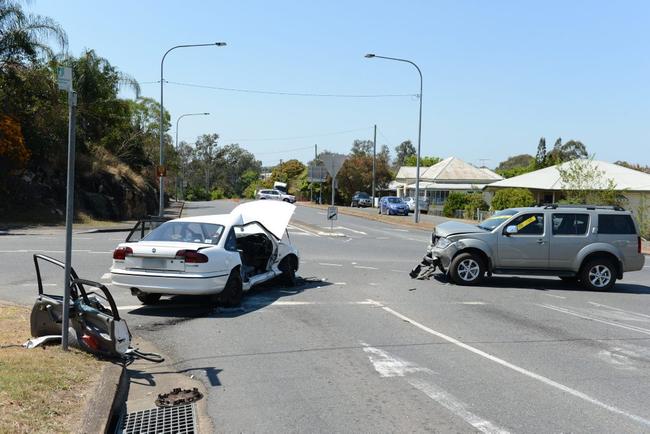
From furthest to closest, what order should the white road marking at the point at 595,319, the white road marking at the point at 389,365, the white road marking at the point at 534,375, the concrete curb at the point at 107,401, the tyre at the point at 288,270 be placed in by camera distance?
1. the tyre at the point at 288,270
2. the white road marking at the point at 595,319
3. the white road marking at the point at 389,365
4. the white road marking at the point at 534,375
5. the concrete curb at the point at 107,401

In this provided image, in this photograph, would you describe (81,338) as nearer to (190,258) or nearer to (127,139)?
(190,258)

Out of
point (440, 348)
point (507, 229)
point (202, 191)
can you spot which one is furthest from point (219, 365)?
point (202, 191)

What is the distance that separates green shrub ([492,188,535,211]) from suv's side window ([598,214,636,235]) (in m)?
28.7

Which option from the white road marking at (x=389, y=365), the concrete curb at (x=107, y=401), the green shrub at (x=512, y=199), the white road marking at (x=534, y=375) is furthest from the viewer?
the green shrub at (x=512, y=199)

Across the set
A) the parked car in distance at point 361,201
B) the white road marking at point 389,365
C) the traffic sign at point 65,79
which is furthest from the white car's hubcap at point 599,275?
the parked car in distance at point 361,201

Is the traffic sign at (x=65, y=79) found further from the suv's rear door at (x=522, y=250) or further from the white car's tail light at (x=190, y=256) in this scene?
the suv's rear door at (x=522, y=250)

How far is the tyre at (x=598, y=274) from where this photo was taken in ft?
45.0

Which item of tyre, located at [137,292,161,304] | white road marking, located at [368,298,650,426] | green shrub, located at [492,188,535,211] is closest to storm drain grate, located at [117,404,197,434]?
white road marking, located at [368,298,650,426]

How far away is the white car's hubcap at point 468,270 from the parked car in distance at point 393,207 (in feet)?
126

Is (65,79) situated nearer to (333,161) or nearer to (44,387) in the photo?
(44,387)

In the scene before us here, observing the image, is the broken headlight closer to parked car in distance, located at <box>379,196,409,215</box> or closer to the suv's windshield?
the suv's windshield

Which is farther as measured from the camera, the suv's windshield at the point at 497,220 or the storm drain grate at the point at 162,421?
the suv's windshield at the point at 497,220

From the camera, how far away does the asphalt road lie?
5422mm

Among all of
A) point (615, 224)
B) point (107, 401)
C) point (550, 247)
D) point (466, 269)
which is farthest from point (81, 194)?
point (107, 401)
